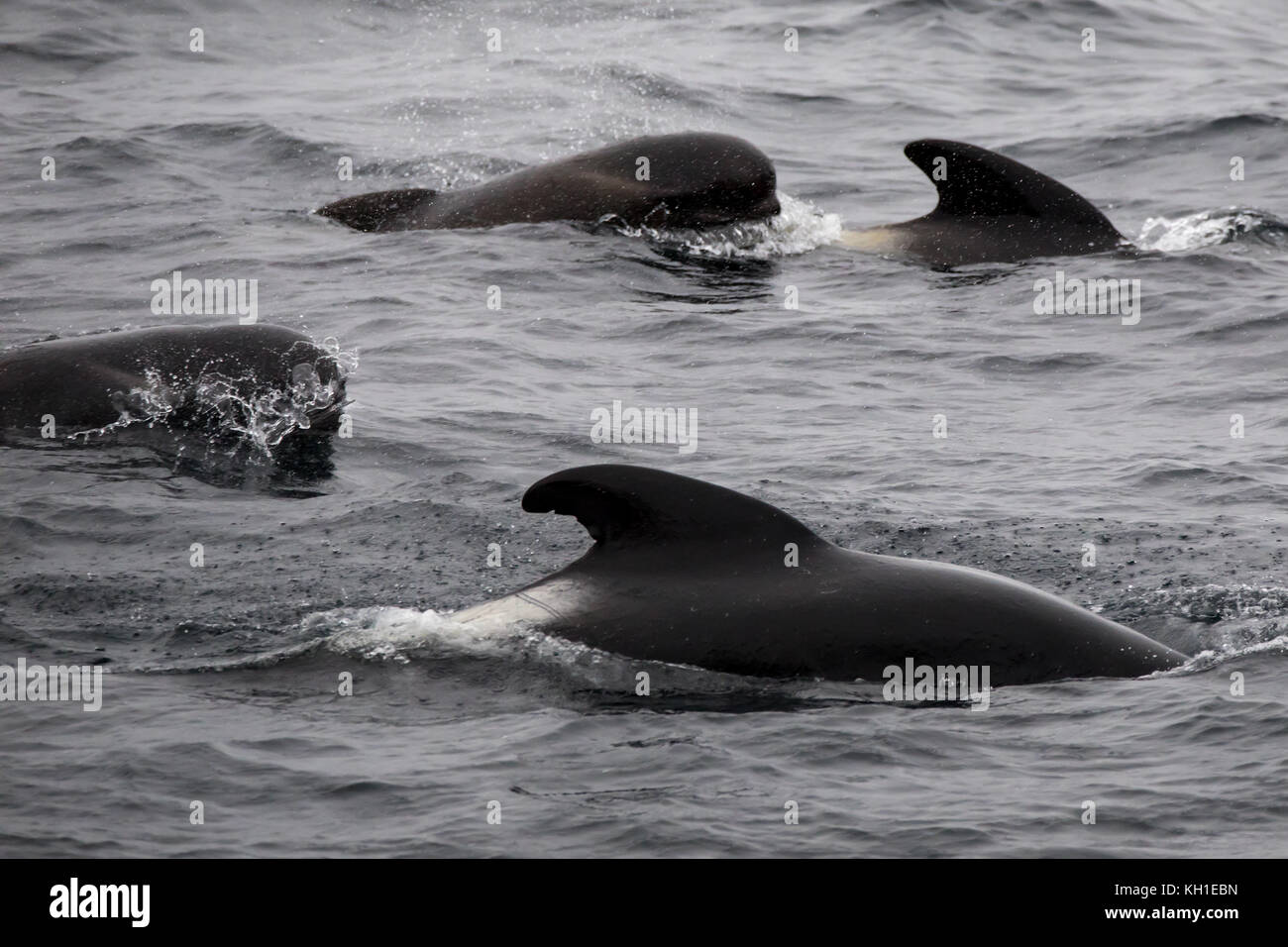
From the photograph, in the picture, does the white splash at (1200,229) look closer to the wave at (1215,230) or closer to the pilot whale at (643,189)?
the wave at (1215,230)

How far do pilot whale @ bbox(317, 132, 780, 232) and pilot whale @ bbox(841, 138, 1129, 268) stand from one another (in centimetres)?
142

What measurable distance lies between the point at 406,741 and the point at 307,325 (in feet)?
25.5

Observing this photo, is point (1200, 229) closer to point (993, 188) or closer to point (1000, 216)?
point (1000, 216)

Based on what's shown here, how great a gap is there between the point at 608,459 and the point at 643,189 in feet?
17.3

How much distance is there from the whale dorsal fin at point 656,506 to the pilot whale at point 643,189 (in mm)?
8897

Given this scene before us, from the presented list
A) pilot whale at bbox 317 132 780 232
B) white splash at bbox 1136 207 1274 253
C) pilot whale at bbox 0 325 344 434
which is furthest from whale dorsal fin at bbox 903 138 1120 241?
pilot whale at bbox 0 325 344 434

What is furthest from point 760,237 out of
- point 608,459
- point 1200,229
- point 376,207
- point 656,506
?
point 656,506

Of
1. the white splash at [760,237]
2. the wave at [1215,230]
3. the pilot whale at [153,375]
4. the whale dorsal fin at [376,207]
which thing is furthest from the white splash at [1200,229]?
the pilot whale at [153,375]

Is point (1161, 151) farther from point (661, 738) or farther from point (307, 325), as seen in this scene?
point (661, 738)

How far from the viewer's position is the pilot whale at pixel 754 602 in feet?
26.9

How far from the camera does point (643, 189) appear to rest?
16.9 metres

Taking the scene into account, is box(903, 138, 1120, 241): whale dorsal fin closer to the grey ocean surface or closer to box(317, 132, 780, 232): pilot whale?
the grey ocean surface

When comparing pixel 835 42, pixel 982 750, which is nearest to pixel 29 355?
pixel 982 750

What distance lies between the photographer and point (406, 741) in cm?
787
